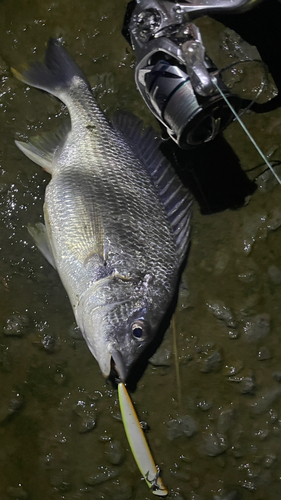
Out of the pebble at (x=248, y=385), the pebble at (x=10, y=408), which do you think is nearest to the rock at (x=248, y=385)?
the pebble at (x=248, y=385)

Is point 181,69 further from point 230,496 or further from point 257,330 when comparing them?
point 230,496

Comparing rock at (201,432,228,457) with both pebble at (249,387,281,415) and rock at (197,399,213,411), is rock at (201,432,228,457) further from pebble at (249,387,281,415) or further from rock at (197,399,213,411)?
pebble at (249,387,281,415)

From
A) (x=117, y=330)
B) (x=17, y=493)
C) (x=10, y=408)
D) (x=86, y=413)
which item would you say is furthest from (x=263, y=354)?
(x=17, y=493)

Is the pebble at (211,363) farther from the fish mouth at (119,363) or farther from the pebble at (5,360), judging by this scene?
the pebble at (5,360)

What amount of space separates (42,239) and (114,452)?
125cm

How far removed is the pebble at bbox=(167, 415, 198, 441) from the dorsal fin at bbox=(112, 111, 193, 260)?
3.04ft

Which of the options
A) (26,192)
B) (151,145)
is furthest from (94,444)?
(151,145)

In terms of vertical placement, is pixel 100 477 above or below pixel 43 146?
below

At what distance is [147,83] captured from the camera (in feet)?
5.96

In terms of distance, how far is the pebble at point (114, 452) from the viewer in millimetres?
2035

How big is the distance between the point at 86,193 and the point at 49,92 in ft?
2.40

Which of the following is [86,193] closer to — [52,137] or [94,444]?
[52,137]

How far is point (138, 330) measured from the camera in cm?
178

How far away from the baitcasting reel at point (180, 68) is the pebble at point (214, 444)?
5.19 ft
